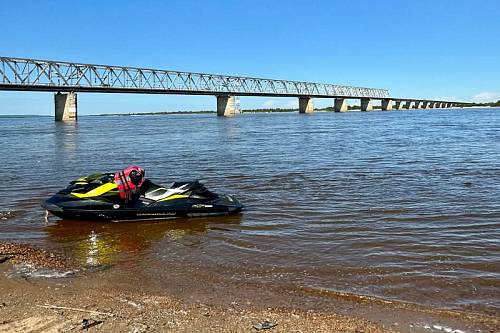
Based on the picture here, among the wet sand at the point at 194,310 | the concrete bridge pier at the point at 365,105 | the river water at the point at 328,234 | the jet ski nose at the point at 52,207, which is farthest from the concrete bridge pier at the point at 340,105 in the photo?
the wet sand at the point at 194,310

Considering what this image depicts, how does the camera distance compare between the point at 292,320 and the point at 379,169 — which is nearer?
the point at 292,320

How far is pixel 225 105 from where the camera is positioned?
14012 cm

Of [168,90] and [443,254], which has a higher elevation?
[168,90]

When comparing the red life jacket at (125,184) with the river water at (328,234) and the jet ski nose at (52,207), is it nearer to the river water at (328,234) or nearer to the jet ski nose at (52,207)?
the river water at (328,234)

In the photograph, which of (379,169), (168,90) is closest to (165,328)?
(379,169)

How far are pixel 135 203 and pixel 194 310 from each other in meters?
5.31

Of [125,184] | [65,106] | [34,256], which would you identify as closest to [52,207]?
[125,184]

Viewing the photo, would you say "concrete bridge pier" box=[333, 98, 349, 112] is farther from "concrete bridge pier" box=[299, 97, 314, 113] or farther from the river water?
the river water

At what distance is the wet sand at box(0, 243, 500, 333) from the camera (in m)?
4.86

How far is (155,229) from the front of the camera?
9.83m

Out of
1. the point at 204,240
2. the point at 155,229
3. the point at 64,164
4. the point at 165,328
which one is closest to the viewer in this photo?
the point at 165,328

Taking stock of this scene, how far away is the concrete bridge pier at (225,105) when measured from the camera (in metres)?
140

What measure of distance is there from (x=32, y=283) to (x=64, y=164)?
17072mm

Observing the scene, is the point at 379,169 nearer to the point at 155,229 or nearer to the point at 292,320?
the point at 155,229
